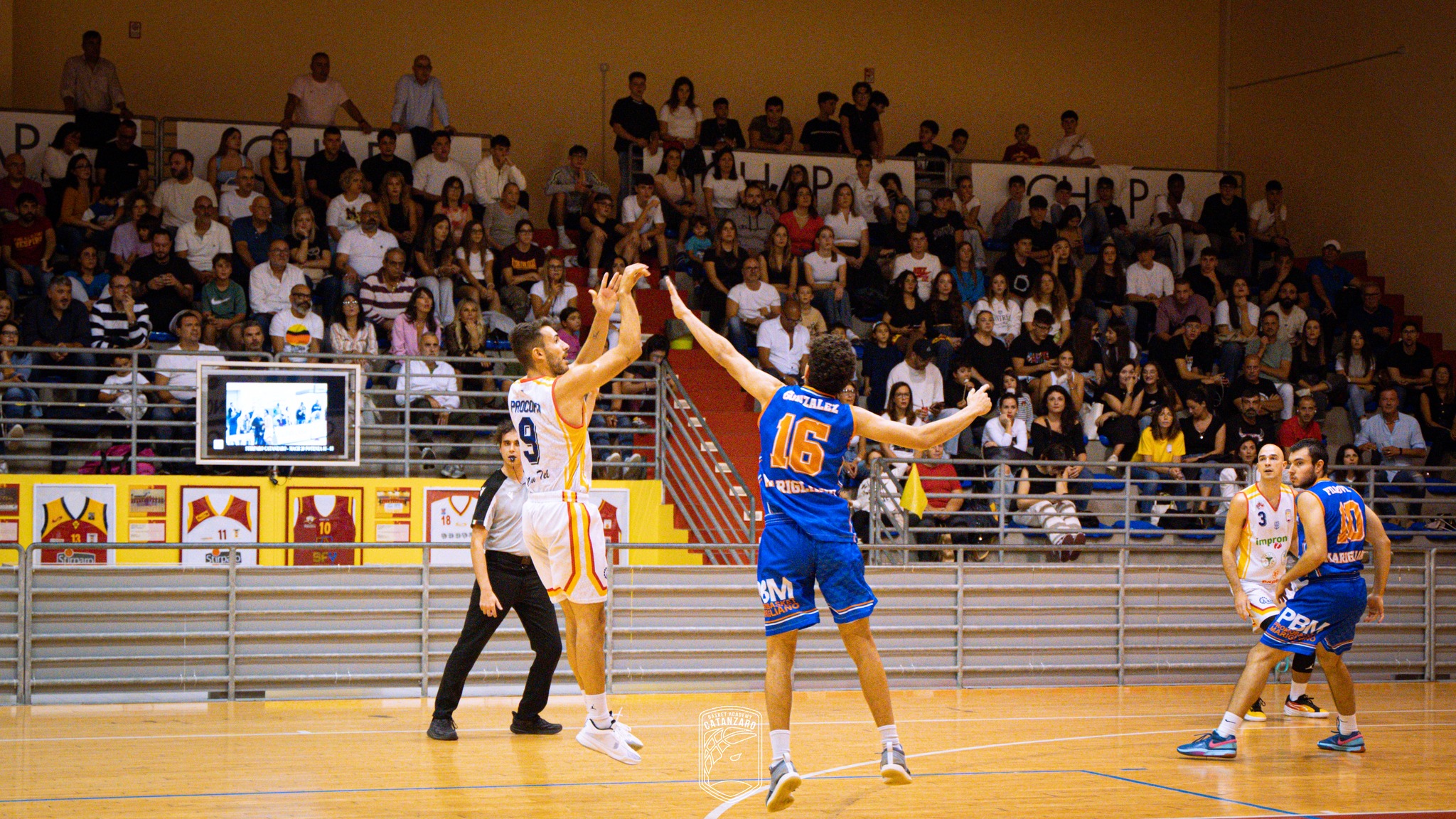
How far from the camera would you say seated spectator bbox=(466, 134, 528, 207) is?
17656 millimetres

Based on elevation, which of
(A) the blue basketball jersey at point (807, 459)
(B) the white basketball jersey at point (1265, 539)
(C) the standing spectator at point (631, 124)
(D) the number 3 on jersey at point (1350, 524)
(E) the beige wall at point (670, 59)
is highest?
(E) the beige wall at point (670, 59)

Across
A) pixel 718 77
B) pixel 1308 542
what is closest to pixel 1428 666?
pixel 1308 542

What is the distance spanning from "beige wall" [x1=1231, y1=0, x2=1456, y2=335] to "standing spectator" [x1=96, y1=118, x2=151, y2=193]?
16.8 metres

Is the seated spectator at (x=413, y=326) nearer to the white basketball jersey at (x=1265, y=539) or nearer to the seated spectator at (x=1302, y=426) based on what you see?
the white basketball jersey at (x=1265, y=539)

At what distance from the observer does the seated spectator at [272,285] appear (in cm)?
1509

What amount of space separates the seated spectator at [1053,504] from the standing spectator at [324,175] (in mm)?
8626

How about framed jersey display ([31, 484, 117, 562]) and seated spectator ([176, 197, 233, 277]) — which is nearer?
framed jersey display ([31, 484, 117, 562])

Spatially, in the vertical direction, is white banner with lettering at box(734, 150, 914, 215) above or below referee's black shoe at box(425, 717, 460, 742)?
above

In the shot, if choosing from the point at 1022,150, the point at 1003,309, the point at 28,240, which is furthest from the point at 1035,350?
the point at 28,240

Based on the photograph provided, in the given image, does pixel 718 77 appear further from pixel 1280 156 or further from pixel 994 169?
pixel 1280 156

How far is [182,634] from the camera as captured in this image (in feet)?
38.5

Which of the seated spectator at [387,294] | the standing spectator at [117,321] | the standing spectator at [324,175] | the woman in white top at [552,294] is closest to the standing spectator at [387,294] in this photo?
the seated spectator at [387,294]

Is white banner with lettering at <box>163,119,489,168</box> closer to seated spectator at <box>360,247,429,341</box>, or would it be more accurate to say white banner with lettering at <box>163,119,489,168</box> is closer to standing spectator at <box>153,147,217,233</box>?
standing spectator at <box>153,147,217,233</box>

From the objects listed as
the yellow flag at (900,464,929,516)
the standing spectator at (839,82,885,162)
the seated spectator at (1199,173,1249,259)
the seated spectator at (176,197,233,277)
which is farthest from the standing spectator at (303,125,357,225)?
the seated spectator at (1199,173,1249,259)
